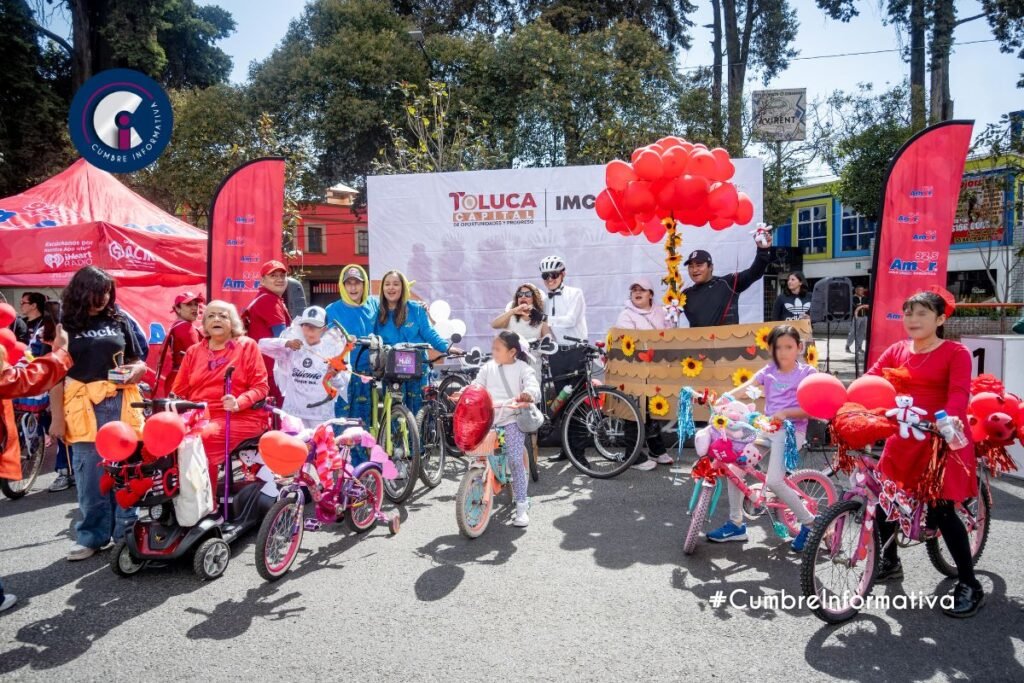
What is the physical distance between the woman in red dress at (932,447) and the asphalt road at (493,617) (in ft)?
0.97

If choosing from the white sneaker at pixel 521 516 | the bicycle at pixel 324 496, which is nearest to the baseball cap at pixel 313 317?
the bicycle at pixel 324 496

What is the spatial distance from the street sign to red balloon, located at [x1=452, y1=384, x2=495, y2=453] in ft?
60.7

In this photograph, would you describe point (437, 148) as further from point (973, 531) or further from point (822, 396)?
point (973, 531)

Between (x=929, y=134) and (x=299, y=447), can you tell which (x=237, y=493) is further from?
(x=929, y=134)

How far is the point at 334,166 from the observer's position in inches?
851

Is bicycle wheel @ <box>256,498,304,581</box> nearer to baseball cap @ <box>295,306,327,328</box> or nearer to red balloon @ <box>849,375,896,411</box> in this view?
baseball cap @ <box>295,306,327,328</box>

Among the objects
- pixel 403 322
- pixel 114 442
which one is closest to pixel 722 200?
pixel 403 322

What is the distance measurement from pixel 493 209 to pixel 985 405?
275 inches

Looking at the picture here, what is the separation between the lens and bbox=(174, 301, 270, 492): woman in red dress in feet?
15.4

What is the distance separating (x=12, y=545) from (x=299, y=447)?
2.64m

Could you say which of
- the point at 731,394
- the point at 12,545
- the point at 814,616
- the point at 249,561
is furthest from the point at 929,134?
the point at 12,545

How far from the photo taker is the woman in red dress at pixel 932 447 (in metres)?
3.70

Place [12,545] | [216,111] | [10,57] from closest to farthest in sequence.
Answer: [12,545]
[10,57]
[216,111]

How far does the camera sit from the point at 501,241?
10.1 meters
